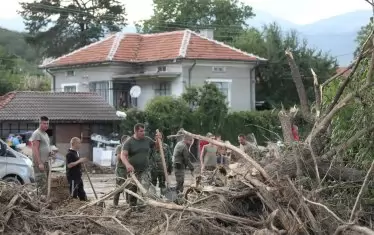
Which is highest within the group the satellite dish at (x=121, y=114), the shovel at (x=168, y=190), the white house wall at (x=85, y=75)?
the white house wall at (x=85, y=75)

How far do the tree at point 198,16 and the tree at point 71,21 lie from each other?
5.51 m

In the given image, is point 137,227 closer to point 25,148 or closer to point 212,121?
point 25,148

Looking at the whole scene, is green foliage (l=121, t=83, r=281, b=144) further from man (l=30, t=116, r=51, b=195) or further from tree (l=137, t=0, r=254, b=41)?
tree (l=137, t=0, r=254, b=41)

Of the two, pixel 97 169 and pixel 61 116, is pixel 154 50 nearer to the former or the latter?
pixel 61 116

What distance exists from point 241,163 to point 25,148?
1739 cm

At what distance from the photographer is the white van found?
647 inches

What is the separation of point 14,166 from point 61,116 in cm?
1464

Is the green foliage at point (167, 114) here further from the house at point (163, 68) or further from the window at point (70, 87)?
the window at point (70, 87)

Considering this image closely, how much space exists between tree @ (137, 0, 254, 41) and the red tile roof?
25.7 metres

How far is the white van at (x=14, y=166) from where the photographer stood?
53.9 ft

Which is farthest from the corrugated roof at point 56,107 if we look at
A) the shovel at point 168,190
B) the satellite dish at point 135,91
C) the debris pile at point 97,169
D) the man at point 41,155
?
the man at point 41,155

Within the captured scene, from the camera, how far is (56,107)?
32.0 m

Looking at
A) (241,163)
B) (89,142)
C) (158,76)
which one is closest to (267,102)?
(158,76)

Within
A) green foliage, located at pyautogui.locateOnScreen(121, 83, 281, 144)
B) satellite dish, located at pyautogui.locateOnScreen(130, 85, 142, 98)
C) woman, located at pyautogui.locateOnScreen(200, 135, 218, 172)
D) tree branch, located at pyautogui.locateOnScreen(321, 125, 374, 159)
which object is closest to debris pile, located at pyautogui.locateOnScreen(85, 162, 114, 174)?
green foliage, located at pyautogui.locateOnScreen(121, 83, 281, 144)
